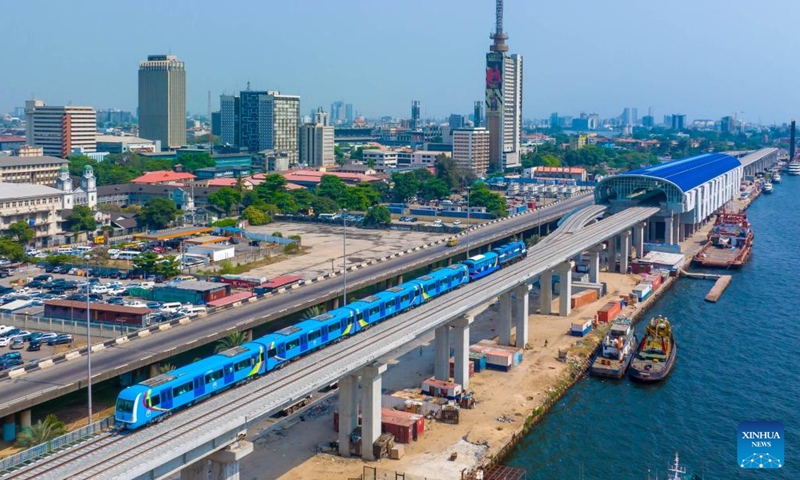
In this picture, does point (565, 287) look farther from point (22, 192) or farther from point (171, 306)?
point (22, 192)

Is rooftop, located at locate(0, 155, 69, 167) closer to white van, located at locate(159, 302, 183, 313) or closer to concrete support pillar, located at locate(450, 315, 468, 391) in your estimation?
white van, located at locate(159, 302, 183, 313)

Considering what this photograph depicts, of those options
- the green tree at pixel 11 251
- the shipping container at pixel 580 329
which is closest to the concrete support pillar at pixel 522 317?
the shipping container at pixel 580 329

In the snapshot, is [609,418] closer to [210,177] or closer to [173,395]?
[173,395]

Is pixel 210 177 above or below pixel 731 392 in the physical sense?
above

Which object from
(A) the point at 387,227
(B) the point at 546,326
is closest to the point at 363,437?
(B) the point at 546,326

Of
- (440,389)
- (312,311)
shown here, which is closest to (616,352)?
(440,389)

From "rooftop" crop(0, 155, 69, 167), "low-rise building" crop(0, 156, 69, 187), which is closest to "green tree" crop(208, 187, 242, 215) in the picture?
"low-rise building" crop(0, 156, 69, 187)
